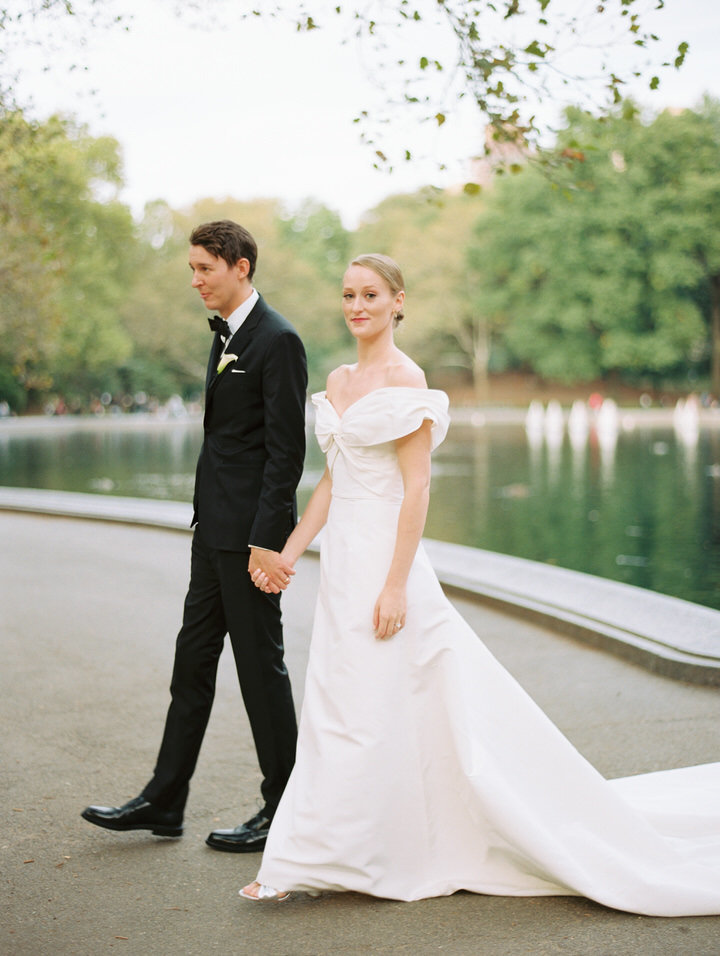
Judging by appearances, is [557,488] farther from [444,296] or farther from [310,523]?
[444,296]

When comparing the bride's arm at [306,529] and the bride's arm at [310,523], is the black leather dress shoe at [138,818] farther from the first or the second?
the bride's arm at [310,523]

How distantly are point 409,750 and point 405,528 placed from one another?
712 mm

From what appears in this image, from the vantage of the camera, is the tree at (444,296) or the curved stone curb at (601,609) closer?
the curved stone curb at (601,609)

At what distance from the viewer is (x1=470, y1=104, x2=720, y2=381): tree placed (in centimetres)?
6031

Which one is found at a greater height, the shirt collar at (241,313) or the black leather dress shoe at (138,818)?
the shirt collar at (241,313)

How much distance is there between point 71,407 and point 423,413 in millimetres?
70543

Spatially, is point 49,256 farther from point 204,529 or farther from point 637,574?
point 204,529

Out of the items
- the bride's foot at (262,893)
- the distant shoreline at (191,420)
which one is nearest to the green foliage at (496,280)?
the distant shoreline at (191,420)

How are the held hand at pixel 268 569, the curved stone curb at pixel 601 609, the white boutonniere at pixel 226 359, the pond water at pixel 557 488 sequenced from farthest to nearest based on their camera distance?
the pond water at pixel 557 488
the curved stone curb at pixel 601 609
the white boutonniere at pixel 226 359
the held hand at pixel 268 569

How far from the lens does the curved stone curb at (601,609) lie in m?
6.71

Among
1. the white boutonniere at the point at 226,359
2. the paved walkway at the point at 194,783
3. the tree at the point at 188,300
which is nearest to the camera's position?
the paved walkway at the point at 194,783

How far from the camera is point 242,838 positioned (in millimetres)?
4086

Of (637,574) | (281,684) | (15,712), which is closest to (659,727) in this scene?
(281,684)

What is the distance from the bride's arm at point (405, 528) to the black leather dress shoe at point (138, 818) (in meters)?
1.23
